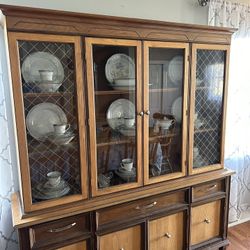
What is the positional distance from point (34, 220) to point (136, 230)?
0.68 metres

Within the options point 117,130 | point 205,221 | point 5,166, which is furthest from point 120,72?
point 205,221

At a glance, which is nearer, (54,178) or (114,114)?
(54,178)

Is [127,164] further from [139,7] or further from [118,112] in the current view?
[139,7]

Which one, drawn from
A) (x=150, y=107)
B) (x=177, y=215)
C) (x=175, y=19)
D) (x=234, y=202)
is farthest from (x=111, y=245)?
(x=175, y=19)

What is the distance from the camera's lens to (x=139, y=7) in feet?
6.30

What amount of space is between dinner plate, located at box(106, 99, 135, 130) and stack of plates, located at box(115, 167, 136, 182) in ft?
0.97

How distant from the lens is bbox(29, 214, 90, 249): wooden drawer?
1.34 metres

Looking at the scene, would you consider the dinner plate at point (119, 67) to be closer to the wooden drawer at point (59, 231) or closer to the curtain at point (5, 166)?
the curtain at point (5, 166)

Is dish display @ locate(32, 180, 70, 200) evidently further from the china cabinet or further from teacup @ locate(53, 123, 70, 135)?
teacup @ locate(53, 123, 70, 135)

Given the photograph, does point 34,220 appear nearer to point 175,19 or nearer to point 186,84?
point 186,84

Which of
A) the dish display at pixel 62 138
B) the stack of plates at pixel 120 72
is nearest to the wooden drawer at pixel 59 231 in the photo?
the dish display at pixel 62 138

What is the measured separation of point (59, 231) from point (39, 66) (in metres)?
0.96

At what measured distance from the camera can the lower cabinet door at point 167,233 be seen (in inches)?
66.6

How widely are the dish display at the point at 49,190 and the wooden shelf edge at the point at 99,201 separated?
77mm
